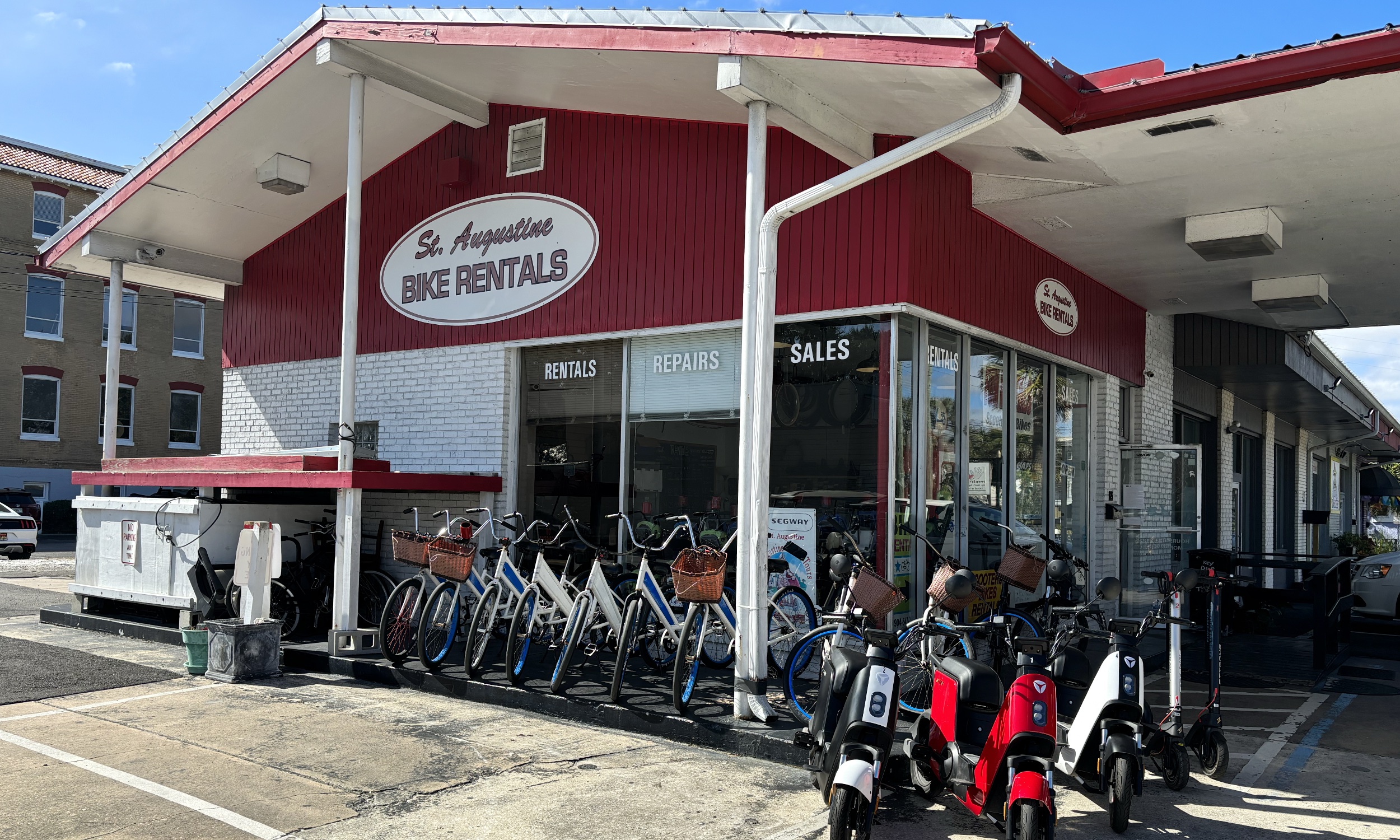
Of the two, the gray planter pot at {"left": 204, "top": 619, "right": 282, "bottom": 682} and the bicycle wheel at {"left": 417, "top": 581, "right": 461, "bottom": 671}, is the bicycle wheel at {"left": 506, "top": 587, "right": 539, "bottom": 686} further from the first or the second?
the gray planter pot at {"left": 204, "top": 619, "right": 282, "bottom": 682}

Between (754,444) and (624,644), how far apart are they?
1.60m

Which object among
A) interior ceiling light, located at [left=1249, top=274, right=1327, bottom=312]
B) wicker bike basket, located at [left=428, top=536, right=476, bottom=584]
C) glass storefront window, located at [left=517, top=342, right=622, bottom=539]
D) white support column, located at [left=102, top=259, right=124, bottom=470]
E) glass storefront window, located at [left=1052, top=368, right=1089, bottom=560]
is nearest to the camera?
wicker bike basket, located at [left=428, top=536, right=476, bottom=584]

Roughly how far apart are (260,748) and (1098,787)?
461 cm

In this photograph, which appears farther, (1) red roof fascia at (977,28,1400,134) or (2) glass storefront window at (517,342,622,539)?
(2) glass storefront window at (517,342,622,539)

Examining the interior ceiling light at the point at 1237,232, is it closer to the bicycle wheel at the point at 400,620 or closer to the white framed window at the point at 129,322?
the bicycle wheel at the point at 400,620

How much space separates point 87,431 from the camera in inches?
1244

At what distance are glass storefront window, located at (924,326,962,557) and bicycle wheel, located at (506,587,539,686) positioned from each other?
10.2ft

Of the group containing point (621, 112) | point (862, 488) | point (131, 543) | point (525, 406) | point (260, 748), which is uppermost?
point (621, 112)

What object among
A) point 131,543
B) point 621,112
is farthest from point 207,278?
point 621,112

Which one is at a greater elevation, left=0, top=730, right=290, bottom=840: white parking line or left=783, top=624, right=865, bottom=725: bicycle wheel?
left=783, top=624, right=865, bottom=725: bicycle wheel

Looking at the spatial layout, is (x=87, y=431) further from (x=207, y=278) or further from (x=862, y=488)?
(x=862, y=488)

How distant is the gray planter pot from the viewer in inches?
329

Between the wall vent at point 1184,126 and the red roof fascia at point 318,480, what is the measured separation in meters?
6.43

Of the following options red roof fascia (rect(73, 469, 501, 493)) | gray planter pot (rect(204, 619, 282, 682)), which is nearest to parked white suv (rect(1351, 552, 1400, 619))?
red roof fascia (rect(73, 469, 501, 493))
